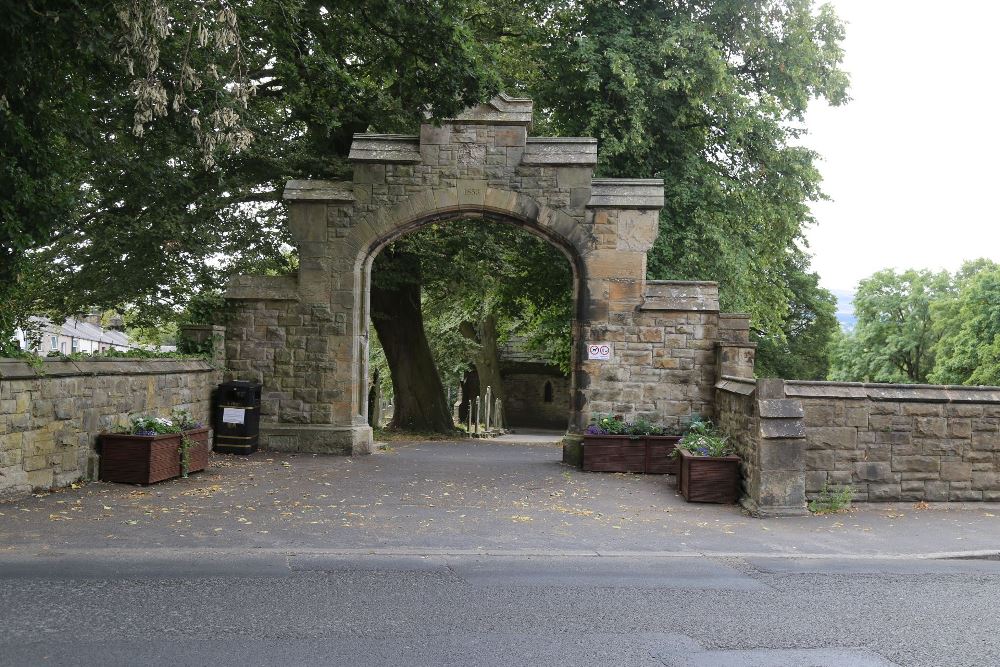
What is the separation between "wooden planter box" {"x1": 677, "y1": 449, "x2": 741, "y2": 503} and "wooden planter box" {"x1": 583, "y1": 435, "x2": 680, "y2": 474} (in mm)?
2575

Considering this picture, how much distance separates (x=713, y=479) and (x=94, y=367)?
7607 mm

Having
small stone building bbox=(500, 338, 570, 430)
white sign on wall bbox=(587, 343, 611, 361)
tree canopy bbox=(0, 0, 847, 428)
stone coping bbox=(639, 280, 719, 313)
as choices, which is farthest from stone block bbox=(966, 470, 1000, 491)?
small stone building bbox=(500, 338, 570, 430)

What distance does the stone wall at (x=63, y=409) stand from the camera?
9023 mm

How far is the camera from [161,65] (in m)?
10.1

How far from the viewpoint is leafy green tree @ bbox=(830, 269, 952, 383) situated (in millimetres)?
52469

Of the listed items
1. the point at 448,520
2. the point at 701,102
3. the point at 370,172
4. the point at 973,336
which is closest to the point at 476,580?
the point at 448,520

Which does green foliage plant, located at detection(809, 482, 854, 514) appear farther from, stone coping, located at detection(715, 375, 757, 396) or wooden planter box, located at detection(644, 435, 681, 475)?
wooden planter box, located at detection(644, 435, 681, 475)

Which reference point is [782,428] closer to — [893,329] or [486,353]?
[486,353]

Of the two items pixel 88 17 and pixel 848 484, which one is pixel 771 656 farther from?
pixel 88 17

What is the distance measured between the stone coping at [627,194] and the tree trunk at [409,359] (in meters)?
6.91

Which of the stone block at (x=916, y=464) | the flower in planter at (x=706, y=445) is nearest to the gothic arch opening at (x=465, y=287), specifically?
the flower in planter at (x=706, y=445)

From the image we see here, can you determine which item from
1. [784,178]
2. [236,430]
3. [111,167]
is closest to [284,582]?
[236,430]

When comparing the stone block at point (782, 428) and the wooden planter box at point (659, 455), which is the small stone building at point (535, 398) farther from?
the stone block at point (782, 428)

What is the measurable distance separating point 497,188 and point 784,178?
8.24 meters
